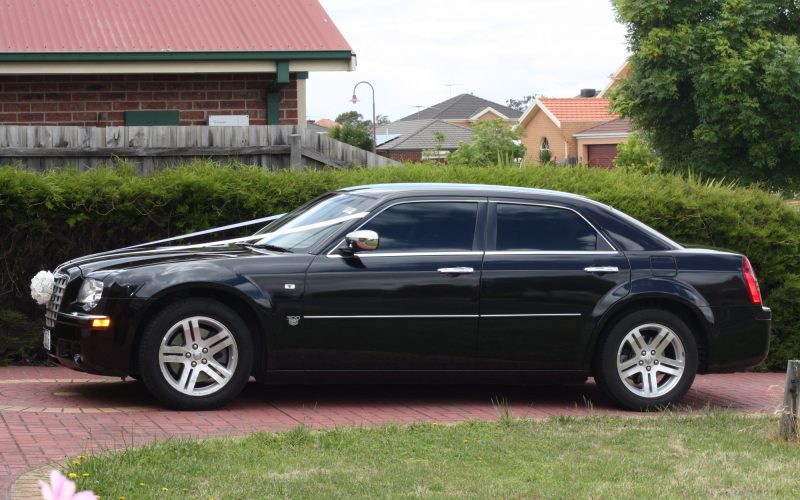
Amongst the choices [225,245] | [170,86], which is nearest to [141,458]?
[225,245]

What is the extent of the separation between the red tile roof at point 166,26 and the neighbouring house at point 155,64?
0.02 metres

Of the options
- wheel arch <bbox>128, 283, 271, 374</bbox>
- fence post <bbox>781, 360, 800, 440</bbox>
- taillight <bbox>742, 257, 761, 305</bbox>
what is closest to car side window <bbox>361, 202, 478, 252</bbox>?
wheel arch <bbox>128, 283, 271, 374</bbox>

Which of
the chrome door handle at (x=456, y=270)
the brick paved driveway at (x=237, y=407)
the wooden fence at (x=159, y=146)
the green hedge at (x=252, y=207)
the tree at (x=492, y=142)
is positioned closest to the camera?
the brick paved driveway at (x=237, y=407)

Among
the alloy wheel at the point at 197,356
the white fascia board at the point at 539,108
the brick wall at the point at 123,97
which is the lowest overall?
the alloy wheel at the point at 197,356

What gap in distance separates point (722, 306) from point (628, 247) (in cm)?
82

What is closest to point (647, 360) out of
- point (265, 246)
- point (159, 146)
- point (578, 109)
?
point (265, 246)

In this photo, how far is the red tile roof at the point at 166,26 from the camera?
1634 centimetres

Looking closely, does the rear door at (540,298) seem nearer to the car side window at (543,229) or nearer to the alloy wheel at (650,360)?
the car side window at (543,229)

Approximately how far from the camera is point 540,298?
8.66 m

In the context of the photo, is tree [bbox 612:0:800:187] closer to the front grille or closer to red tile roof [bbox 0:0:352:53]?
red tile roof [bbox 0:0:352:53]

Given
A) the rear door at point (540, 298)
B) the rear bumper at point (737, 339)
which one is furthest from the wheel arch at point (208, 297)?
the rear bumper at point (737, 339)

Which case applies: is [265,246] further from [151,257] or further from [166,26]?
[166,26]

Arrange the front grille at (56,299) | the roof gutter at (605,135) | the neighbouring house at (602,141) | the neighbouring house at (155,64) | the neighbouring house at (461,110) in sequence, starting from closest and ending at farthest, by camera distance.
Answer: the front grille at (56,299), the neighbouring house at (155,64), the roof gutter at (605,135), the neighbouring house at (602,141), the neighbouring house at (461,110)

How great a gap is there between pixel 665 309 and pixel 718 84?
25.9 m
